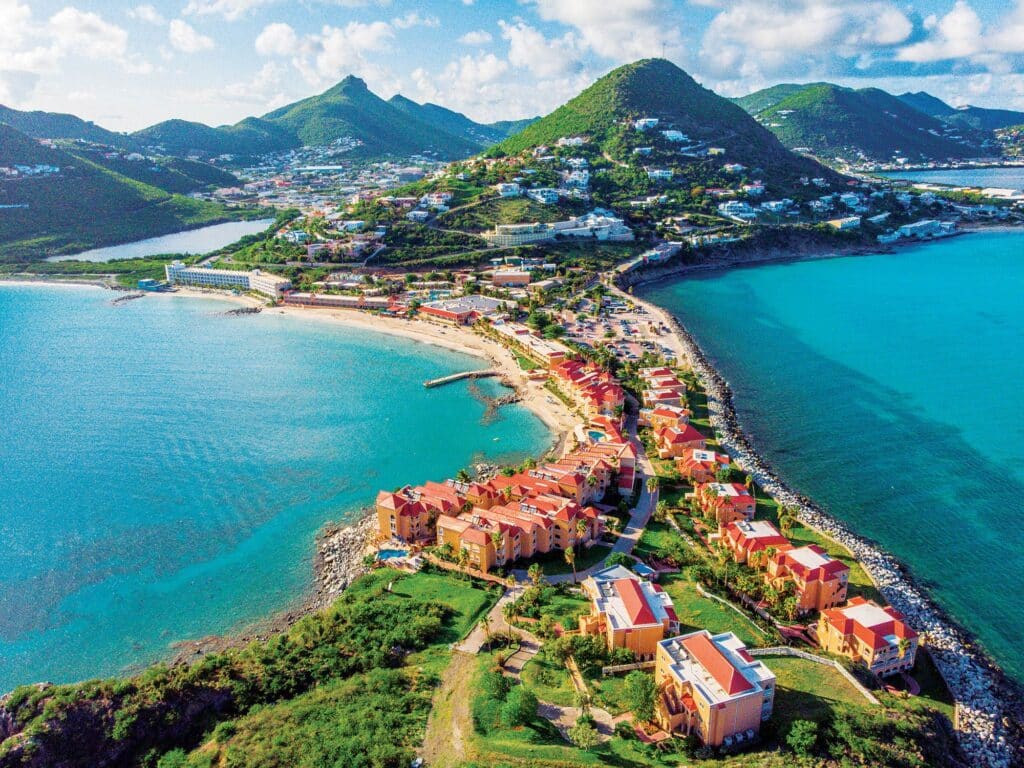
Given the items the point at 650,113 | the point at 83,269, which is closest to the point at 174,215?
the point at 83,269

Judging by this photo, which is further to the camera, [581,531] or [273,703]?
[581,531]

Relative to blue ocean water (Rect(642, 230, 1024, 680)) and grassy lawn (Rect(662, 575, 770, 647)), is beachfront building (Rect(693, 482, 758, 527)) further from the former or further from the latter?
grassy lawn (Rect(662, 575, 770, 647))

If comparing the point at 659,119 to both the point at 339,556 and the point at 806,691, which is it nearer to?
the point at 339,556

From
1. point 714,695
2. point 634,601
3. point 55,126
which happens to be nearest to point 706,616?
point 634,601

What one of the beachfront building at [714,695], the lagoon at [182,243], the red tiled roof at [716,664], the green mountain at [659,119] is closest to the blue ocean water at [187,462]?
the beachfront building at [714,695]

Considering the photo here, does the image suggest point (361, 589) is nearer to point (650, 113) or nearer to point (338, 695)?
point (338, 695)

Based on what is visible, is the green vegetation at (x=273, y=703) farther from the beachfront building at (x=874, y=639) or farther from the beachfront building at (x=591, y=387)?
the beachfront building at (x=591, y=387)
